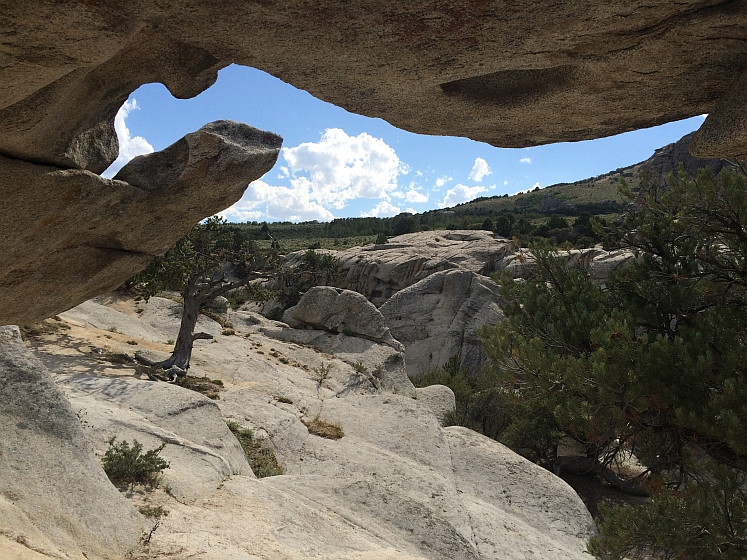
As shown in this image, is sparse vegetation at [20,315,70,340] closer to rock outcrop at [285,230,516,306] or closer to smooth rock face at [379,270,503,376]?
smooth rock face at [379,270,503,376]

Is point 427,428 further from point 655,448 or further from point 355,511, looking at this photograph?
point 655,448

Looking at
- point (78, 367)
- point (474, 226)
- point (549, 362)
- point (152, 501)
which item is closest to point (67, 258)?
point (152, 501)

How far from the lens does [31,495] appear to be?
7.04 m

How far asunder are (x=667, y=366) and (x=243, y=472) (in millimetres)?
9211

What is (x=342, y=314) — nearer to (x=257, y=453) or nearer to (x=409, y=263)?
(x=409, y=263)

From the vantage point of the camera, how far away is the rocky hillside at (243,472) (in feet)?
A: 24.6

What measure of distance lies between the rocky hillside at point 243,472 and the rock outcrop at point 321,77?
2.60m

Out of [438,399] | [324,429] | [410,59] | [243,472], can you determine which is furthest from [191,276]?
[410,59]

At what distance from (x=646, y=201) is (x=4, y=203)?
1007 centimetres

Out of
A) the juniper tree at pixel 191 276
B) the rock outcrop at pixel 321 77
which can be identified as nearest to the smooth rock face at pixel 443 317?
the juniper tree at pixel 191 276

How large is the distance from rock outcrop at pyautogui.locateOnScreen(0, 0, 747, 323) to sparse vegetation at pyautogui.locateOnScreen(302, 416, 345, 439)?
38.6ft

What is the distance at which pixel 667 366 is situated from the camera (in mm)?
8156

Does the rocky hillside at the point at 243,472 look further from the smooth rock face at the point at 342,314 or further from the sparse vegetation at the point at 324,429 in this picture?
the smooth rock face at the point at 342,314

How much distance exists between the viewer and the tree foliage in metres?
7.72
